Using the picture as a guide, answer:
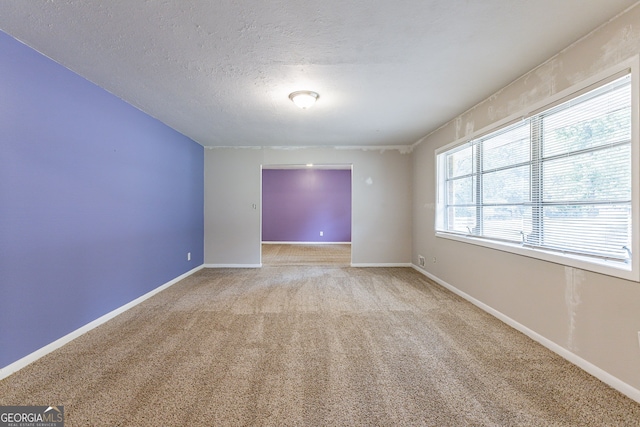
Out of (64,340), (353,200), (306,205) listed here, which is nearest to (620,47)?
(353,200)

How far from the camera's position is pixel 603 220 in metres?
1.75

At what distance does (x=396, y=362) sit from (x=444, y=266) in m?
2.28

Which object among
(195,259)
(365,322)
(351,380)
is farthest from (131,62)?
(195,259)

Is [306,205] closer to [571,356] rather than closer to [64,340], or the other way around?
[64,340]

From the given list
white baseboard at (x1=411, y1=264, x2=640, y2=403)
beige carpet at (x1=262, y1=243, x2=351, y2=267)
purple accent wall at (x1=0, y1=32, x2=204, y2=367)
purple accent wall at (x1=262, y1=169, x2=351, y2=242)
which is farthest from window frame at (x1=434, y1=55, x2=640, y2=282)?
purple accent wall at (x1=262, y1=169, x2=351, y2=242)

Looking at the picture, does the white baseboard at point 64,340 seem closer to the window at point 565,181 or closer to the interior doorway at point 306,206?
the window at point 565,181

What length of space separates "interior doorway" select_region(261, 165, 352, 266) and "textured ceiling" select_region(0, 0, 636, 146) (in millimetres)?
5514

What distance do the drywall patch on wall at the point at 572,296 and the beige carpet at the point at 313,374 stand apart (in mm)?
181

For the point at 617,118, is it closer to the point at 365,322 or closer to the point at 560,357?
the point at 560,357

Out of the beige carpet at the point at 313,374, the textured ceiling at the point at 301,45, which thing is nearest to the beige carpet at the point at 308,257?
the beige carpet at the point at 313,374

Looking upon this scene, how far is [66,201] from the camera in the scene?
2.18m

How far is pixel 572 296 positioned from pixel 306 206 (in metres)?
7.19

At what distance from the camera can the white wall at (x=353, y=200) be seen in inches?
198

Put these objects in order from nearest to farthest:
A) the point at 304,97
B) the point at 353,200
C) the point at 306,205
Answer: the point at 304,97
the point at 353,200
the point at 306,205
